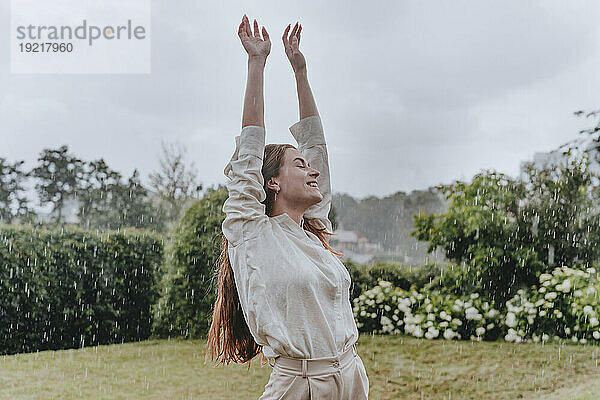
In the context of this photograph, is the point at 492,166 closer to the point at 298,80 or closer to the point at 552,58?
the point at 552,58

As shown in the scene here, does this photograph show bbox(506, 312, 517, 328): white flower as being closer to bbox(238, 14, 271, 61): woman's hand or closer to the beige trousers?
the beige trousers

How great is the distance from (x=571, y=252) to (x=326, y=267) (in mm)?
3663

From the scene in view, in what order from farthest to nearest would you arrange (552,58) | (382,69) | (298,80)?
(382,69), (552,58), (298,80)

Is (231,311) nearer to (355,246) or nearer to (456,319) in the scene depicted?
(456,319)

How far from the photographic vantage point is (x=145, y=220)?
5.14 meters

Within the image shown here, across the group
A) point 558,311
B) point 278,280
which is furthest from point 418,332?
point 278,280

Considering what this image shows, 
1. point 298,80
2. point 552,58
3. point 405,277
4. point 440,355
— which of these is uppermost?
point 552,58

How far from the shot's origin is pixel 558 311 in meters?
3.91

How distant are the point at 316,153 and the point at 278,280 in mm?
452

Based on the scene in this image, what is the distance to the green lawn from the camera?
3418 mm

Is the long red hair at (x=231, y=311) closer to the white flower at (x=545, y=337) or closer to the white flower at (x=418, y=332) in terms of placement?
the white flower at (x=418, y=332)

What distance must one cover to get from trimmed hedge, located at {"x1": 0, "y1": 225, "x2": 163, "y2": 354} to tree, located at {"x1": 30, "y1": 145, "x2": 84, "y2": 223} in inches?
17.3

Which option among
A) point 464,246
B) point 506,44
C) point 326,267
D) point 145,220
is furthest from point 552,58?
point 326,267

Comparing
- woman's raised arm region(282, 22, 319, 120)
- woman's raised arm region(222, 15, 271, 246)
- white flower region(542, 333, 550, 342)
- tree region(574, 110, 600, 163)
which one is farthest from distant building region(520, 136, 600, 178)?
woman's raised arm region(222, 15, 271, 246)
